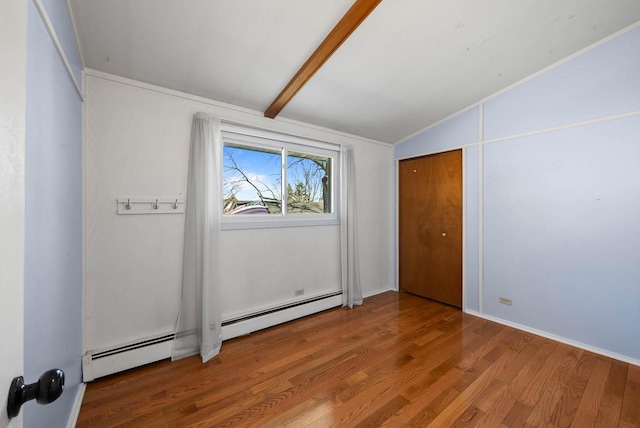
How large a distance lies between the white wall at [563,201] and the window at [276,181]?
1.74 m

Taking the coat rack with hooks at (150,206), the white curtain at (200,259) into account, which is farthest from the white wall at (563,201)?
the coat rack with hooks at (150,206)

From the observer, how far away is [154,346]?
2.05m

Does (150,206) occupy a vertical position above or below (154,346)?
above

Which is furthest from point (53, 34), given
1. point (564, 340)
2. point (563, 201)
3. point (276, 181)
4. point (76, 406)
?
point (564, 340)

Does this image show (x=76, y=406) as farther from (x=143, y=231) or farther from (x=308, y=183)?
(x=308, y=183)

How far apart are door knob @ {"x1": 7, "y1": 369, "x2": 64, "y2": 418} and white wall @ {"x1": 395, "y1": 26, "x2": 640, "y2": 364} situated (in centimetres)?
343

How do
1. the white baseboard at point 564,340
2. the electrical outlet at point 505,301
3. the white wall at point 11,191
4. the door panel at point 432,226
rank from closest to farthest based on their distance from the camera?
the white wall at point 11,191 → the white baseboard at point 564,340 → the electrical outlet at point 505,301 → the door panel at point 432,226

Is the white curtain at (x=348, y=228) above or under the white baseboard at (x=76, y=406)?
above

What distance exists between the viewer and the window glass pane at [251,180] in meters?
2.55

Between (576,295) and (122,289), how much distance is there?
396cm

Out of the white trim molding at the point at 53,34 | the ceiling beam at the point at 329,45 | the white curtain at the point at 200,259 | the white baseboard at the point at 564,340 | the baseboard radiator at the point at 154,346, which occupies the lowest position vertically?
the white baseboard at the point at 564,340

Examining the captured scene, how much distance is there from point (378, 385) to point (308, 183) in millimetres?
2175

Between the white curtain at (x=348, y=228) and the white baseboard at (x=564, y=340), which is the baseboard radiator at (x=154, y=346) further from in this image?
the white baseboard at (x=564, y=340)

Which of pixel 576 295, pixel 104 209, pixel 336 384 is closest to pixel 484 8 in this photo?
pixel 576 295
